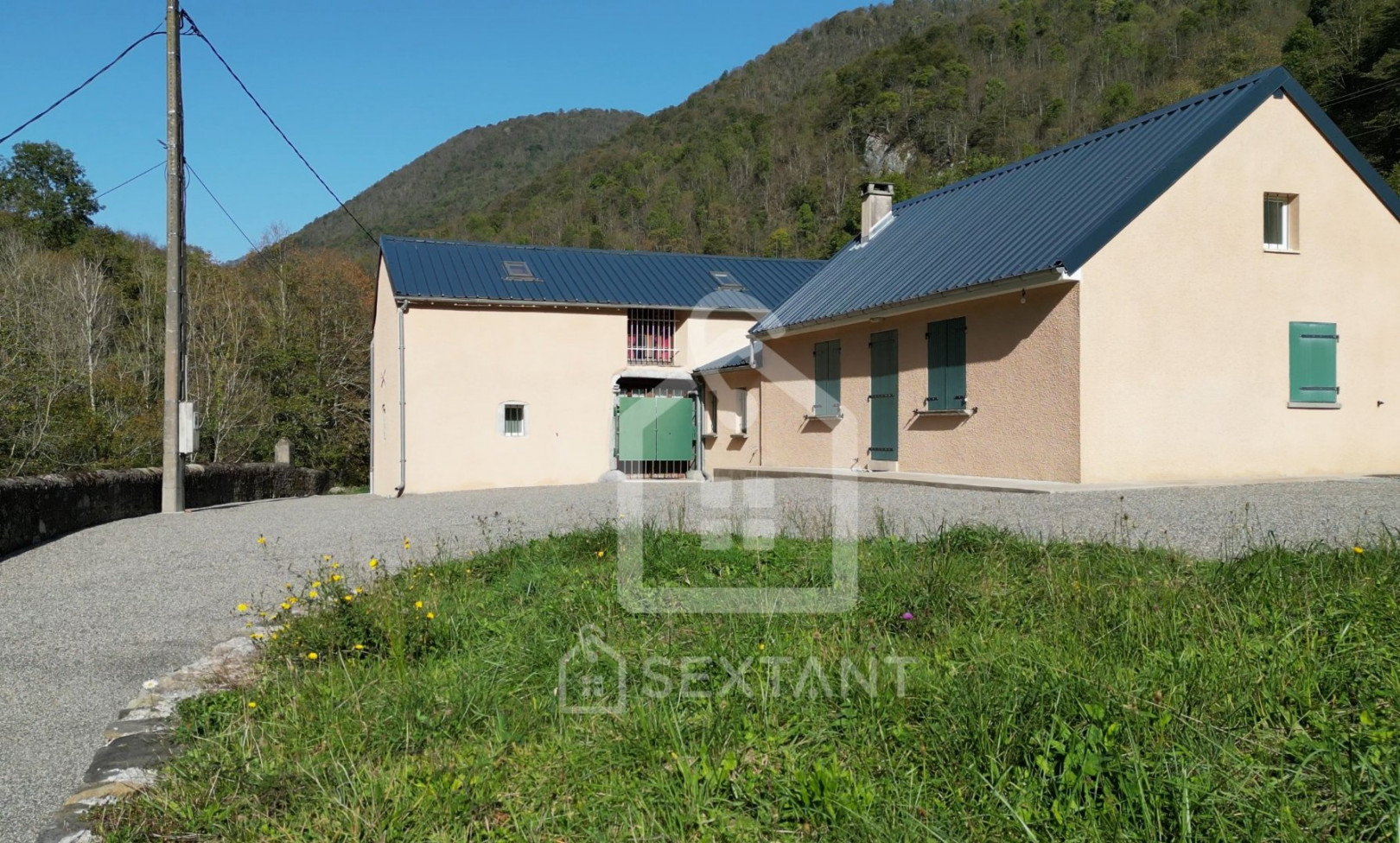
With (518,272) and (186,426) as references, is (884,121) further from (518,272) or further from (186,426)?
(186,426)

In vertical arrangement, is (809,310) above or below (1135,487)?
above

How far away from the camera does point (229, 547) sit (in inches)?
399

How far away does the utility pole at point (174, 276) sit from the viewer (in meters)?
14.5

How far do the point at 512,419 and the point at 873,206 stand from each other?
9413mm

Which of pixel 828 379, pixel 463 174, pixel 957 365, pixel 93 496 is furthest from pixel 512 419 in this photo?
pixel 463 174

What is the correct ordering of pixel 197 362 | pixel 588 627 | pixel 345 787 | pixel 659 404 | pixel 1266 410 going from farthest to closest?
pixel 197 362
pixel 659 404
pixel 1266 410
pixel 588 627
pixel 345 787

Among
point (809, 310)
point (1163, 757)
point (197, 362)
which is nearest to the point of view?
point (1163, 757)

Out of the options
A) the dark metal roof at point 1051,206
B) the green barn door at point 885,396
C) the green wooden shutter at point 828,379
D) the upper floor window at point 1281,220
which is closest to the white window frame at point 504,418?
the dark metal roof at point 1051,206

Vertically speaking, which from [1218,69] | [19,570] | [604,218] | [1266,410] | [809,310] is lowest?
[19,570]

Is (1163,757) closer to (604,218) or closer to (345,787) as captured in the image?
(345,787)

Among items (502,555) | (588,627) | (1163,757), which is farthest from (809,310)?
(1163,757)

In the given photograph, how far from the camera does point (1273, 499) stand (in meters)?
9.98

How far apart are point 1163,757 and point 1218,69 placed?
4384cm

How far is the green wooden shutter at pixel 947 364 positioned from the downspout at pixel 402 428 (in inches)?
456
